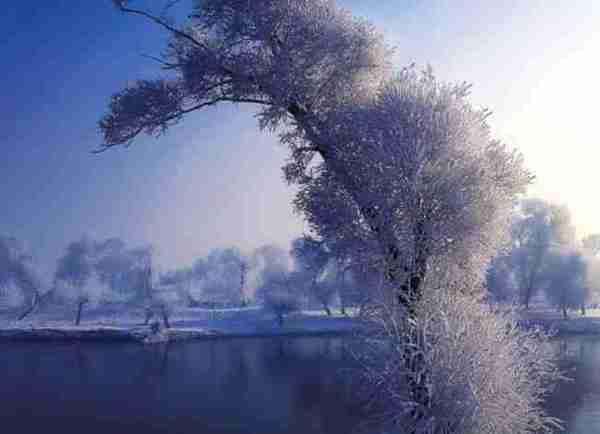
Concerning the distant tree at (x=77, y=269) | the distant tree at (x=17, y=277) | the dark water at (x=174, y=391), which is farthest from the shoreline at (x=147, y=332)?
the distant tree at (x=17, y=277)

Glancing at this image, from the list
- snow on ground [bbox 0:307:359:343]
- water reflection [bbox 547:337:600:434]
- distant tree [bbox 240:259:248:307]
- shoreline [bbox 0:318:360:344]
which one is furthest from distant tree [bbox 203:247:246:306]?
water reflection [bbox 547:337:600:434]

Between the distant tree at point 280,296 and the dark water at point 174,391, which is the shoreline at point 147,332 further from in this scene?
the dark water at point 174,391

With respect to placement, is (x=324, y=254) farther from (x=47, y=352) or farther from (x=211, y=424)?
(x=47, y=352)

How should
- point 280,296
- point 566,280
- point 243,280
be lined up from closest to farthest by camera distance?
1. point 566,280
2. point 280,296
3. point 243,280

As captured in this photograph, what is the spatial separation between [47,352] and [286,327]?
68.5ft

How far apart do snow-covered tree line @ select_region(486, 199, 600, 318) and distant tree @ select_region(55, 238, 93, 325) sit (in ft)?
144

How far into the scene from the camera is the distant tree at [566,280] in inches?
1791

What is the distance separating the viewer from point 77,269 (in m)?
59.3

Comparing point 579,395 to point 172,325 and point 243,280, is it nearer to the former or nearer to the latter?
point 172,325

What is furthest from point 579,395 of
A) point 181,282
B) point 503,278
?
point 181,282

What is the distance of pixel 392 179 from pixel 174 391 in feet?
60.9

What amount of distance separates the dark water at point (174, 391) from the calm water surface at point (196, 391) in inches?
1.6

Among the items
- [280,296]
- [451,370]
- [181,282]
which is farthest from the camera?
[181,282]

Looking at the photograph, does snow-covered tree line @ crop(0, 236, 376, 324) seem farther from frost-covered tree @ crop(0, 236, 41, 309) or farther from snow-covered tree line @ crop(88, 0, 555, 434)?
snow-covered tree line @ crop(88, 0, 555, 434)
